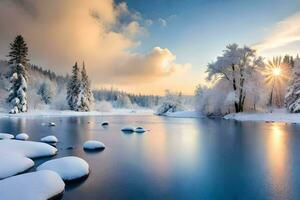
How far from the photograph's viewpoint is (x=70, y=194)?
7.93 metres

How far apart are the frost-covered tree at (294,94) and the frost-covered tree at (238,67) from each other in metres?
6.36

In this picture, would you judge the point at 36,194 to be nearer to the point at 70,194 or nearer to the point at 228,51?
the point at 70,194

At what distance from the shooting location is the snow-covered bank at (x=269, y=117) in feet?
111

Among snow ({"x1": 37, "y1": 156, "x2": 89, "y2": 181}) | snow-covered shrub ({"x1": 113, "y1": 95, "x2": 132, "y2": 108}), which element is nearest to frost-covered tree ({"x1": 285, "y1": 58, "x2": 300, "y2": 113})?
snow ({"x1": 37, "y1": 156, "x2": 89, "y2": 181})

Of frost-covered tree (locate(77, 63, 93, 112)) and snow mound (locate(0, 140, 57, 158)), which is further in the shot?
frost-covered tree (locate(77, 63, 93, 112))

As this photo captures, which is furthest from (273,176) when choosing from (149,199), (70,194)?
(70,194)

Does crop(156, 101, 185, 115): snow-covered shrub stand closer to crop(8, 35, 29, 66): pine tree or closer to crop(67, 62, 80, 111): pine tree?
crop(67, 62, 80, 111): pine tree

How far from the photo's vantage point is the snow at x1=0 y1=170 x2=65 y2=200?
6859mm

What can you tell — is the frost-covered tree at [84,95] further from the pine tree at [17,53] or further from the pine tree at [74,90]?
the pine tree at [17,53]

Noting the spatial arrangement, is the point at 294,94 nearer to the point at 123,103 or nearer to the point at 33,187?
Answer: the point at 33,187

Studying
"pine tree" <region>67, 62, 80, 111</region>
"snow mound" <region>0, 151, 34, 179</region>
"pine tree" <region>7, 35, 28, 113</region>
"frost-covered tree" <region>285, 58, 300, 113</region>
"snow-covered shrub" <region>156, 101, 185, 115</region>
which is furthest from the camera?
"snow-covered shrub" <region>156, 101, 185, 115</region>

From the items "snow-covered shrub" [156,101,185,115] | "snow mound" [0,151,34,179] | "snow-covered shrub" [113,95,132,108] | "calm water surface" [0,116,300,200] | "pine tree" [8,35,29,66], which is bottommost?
"calm water surface" [0,116,300,200]

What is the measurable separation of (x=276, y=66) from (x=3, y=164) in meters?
66.9

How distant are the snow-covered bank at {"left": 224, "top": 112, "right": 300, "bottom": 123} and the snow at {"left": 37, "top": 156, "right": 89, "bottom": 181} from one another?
31.5 metres
